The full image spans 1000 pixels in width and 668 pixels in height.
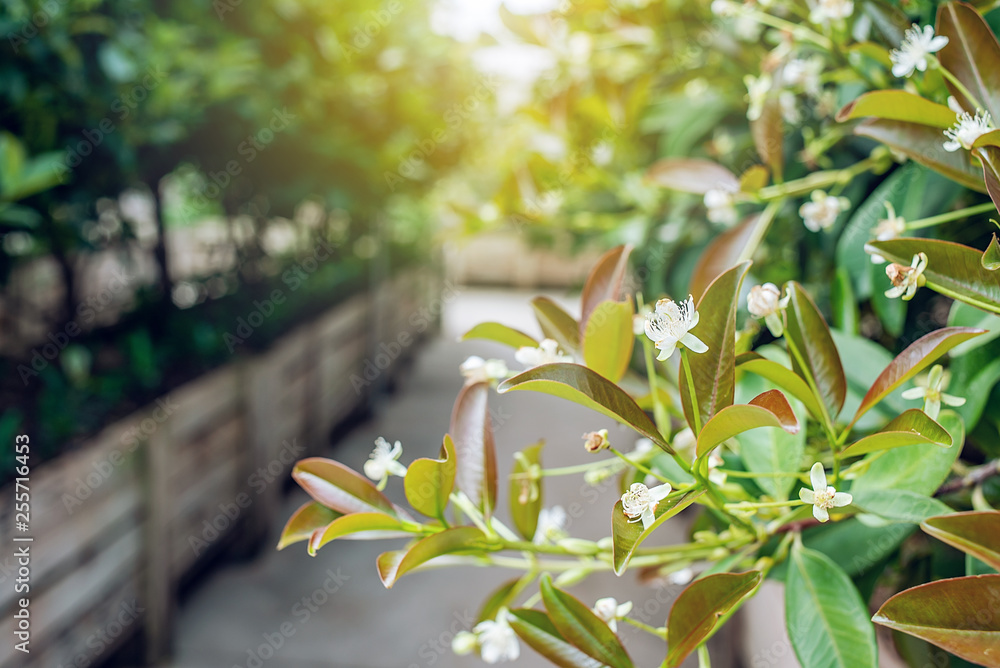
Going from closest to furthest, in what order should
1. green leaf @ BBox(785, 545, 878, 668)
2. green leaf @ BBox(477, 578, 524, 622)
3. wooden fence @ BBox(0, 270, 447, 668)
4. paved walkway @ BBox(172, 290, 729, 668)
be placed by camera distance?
1. green leaf @ BBox(785, 545, 878, 668)
2. green leaf @ BBox(477, 578, 524, 622)
3. wooden fence @ BBox(0, 270, 447, 668)
4. paved walkway @ BBox(172, 290, 729, 668)

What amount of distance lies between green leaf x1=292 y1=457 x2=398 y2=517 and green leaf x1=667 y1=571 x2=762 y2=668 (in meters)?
0.17

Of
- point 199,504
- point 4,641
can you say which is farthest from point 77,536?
point 199,504

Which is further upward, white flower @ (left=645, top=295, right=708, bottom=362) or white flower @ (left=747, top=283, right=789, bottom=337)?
white flower @ (left=645, top=295, right=708, bottom=362)

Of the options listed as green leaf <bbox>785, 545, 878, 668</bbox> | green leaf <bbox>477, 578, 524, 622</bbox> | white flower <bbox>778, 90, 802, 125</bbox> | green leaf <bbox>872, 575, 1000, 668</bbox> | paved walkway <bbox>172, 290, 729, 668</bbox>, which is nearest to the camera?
green leaf <bbox>872, 575, 1000, 668</bbox>

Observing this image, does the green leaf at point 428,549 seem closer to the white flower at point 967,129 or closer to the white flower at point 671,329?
the white flower at point 671,329

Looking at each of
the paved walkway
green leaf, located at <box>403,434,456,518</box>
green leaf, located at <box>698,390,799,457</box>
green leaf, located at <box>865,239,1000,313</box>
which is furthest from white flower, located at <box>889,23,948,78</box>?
the paved walkway

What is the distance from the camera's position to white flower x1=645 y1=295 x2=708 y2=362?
29cm

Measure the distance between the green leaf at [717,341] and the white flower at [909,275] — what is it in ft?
0.24

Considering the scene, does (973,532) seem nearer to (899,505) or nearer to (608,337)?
(899,505)

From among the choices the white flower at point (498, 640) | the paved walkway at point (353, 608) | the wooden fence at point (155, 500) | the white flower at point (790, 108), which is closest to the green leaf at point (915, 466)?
the white flower at point (498, 640)

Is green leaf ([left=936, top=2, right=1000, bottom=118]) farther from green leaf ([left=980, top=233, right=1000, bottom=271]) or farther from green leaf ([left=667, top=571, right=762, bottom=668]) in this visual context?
green leaf ([left=667, top=571, right=762, bottom=668])

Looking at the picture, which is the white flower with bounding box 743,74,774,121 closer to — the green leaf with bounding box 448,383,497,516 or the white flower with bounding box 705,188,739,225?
the white flower with bounding box 705,188,739,225

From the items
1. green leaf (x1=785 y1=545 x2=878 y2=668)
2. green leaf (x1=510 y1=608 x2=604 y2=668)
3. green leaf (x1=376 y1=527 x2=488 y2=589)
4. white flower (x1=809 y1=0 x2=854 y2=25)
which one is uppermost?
white flower (x1=809 y1=0 x2=854 y2=25)

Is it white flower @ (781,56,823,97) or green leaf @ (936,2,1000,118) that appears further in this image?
white flower @ (781,56,823,97)
